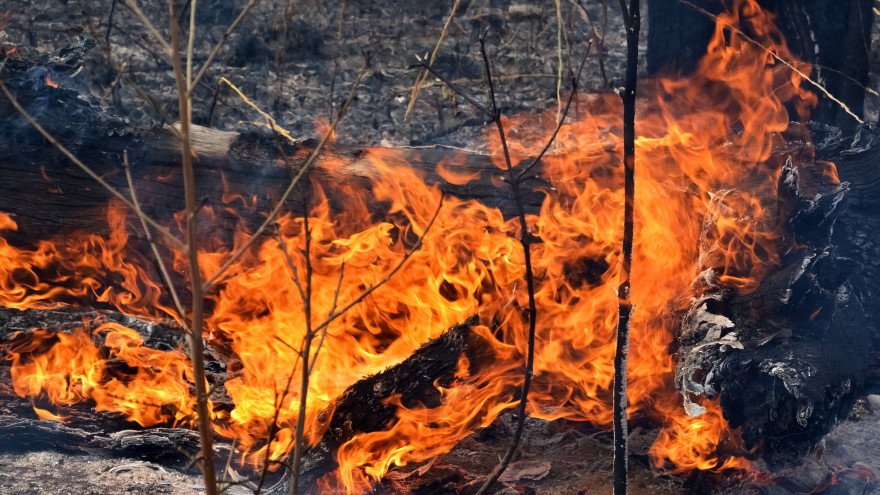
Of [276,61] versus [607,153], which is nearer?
[607,153]

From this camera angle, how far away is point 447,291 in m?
3.81

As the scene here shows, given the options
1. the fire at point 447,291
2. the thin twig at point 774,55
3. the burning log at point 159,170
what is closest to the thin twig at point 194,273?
the fire at point 447,291

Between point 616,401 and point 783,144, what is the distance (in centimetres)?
216

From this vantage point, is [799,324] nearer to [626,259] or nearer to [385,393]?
[626,259]

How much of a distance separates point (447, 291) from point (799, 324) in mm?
1807

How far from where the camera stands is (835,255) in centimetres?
366

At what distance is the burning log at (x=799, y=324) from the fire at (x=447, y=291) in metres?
0.12

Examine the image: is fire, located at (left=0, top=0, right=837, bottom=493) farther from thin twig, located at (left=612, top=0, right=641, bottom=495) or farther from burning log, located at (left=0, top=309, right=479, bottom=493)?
thin twig, located at (left=612, top=0, right=641, bottom=495)

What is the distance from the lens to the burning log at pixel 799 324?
316 centimetres

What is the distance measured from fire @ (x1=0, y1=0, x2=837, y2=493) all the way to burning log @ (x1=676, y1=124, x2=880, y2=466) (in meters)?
0.12

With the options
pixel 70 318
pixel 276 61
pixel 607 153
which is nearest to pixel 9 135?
pixel 70 318

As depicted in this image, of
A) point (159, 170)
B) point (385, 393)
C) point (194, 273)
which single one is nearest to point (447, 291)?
point (385, 393)

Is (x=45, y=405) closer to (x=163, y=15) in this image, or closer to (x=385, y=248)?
(x=385, y=248)

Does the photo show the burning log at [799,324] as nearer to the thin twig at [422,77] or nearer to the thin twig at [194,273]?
the thin twig at [194,273]
